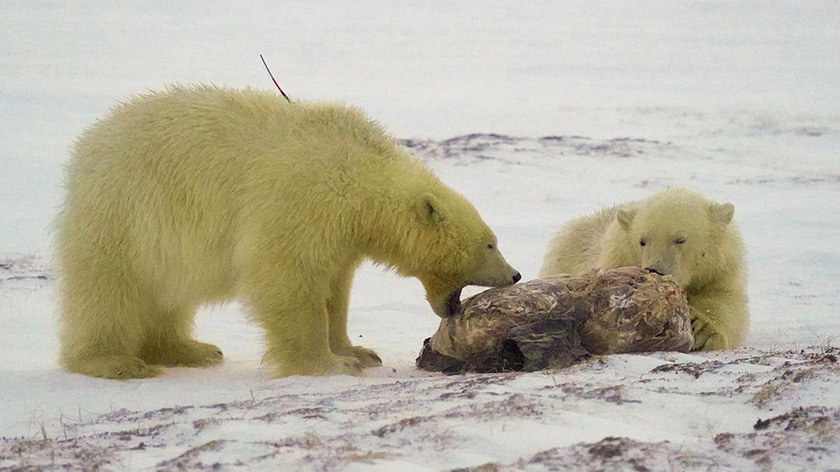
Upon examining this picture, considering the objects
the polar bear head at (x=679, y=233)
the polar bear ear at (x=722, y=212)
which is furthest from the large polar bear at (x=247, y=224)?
the polar bear ear at (x=722, y=212)

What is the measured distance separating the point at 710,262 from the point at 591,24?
18.8m

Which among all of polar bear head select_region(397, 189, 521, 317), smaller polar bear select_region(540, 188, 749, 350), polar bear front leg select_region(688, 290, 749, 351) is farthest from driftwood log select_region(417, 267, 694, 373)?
smaller polar bear select_region(540, 188, 749, 350)

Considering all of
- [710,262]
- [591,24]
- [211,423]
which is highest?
[591,24]

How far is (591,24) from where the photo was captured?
2545cm

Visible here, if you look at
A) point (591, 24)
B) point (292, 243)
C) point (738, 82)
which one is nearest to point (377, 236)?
point (292, 243)

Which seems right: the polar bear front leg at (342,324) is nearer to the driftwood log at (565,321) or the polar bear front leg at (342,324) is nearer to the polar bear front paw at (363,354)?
the polar bear front paw at (363,354)

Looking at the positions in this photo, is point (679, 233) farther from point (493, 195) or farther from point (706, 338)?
point (493, 195)

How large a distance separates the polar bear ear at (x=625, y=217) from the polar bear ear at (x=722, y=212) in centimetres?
53

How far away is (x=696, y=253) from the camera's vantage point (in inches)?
288

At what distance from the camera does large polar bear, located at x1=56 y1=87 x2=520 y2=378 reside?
620 centimetres

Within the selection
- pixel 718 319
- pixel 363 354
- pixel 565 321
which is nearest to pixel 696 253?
pixel 718 319

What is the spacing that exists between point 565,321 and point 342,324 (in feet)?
5.32

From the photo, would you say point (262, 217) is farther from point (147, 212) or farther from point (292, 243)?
point (147, 212)

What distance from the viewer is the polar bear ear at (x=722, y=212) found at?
24.4 feet
